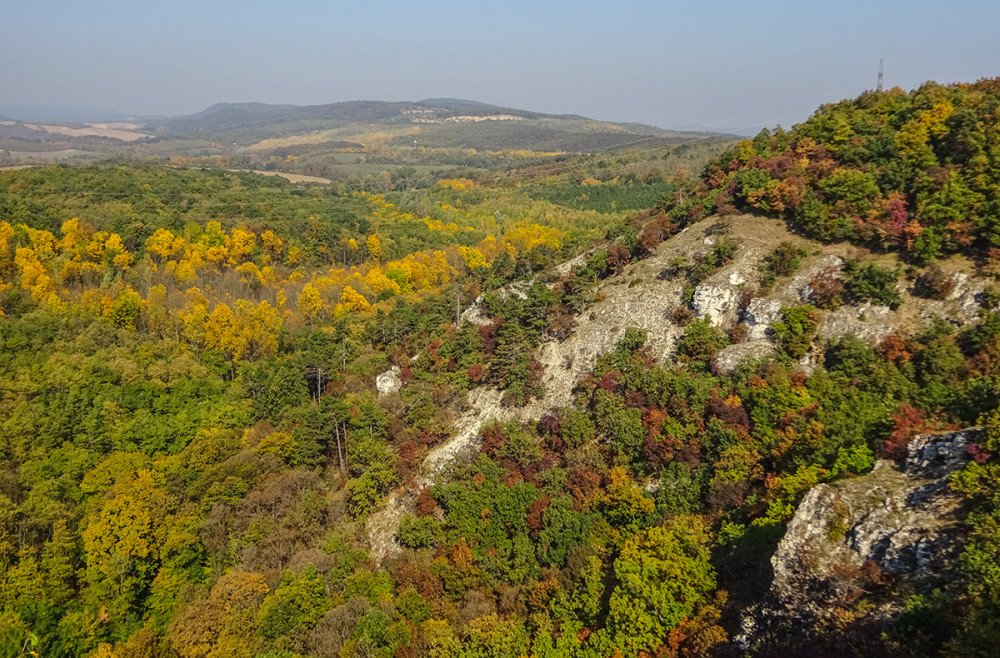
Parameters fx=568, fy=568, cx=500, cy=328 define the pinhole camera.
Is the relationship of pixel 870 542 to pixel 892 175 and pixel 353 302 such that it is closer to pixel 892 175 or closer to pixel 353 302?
pixel 892 175

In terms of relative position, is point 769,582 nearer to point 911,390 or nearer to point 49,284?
point 911,390

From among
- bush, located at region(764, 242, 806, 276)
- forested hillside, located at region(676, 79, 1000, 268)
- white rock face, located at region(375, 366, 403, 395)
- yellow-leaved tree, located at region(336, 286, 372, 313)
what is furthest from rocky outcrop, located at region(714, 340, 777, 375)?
yellow-leaved tree, located at region(336, 286, 372, 313)

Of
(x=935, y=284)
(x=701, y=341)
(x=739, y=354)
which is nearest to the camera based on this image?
(x=935, y=284)

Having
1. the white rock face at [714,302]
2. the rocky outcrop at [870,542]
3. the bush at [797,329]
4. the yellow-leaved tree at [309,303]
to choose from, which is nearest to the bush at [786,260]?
the white rock face at [714,302]

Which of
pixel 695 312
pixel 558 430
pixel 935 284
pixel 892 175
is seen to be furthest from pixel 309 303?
pixel 935 284

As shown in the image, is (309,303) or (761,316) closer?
(761,316)

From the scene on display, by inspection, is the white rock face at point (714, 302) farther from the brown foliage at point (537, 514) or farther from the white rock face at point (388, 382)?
the white rock face at point (388, 382)

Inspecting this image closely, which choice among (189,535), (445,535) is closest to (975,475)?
(445,535)
